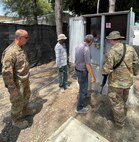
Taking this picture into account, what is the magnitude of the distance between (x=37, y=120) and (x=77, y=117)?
0.80 metres

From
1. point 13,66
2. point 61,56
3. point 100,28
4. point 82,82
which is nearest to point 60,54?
point 61,56

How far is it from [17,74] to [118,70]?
1.74 metres

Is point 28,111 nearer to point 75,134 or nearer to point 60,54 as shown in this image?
point 75,134

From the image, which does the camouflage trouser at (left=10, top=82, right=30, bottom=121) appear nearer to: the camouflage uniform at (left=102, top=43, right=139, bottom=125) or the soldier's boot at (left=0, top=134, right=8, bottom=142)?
the soldier's boot at (left=0, top=134, right=8, bottom=142)

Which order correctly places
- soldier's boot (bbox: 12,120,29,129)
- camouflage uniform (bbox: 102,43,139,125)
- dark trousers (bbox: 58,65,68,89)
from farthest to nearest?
dark trousers (bbox: 58,65,68,89)
soldier's boot (bbox: 12,120,29,129)
camouflage uniform (bbox: 102,43,139,125)

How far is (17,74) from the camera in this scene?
3488mm

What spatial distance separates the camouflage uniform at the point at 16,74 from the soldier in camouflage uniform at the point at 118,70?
1.42m

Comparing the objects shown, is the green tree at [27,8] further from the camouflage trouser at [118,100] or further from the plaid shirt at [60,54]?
the camouflage trouser at [118,100]

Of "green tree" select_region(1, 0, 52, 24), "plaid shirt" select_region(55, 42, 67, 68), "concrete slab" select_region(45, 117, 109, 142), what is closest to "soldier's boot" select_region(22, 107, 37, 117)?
"concrete slab" select_region(45, 117, 109, 142)

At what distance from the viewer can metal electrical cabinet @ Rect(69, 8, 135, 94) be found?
4.26m

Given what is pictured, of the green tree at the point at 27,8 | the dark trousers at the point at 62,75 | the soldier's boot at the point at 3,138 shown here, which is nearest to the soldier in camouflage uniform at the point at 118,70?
the dark trousers at the point at 62,75

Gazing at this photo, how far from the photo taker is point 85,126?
11.8 feet

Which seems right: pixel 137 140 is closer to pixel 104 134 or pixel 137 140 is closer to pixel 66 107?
pixel 104 134

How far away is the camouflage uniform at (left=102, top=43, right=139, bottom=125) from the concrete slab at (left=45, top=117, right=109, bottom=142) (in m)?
0.61
